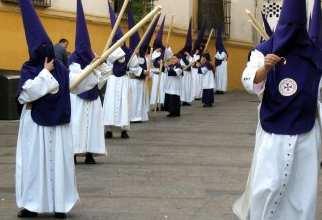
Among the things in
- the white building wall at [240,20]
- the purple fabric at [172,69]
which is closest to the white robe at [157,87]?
the purple fabric at [172,69]

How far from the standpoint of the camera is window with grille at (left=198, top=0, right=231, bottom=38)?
110ft

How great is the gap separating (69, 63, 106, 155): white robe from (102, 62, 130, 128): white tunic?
11.8 ft

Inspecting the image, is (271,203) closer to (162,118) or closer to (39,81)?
(39,81)

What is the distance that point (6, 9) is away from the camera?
69.1ft

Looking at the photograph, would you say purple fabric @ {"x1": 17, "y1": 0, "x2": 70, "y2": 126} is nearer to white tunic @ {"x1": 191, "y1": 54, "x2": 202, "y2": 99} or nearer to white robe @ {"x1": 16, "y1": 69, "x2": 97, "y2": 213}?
white robe @ {"x1": 16, "y1": 69, "x2": 97, "y2": 213}

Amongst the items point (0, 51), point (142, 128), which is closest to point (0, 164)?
point (142, 128)

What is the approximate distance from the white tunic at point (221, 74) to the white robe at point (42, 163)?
78.3ft

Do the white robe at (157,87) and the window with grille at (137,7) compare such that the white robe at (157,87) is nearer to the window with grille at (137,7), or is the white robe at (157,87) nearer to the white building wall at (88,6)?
the window with grille at (137,7)

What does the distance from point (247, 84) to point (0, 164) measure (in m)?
6.79

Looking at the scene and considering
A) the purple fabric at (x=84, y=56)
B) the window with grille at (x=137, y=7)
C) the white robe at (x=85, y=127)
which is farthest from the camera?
the window with grille at (x=137, y=7)

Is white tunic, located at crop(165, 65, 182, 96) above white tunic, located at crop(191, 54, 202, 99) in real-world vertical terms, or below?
above

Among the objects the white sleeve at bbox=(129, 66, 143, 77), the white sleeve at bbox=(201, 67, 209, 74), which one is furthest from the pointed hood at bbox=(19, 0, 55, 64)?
the white sleeve at bbox=(201, 67, 209, 74)

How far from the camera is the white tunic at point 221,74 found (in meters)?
32.2

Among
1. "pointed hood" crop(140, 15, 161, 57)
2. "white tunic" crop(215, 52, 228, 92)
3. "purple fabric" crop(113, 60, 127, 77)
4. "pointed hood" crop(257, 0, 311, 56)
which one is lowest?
"white tunic" crop(215, 52, 228, 92)
